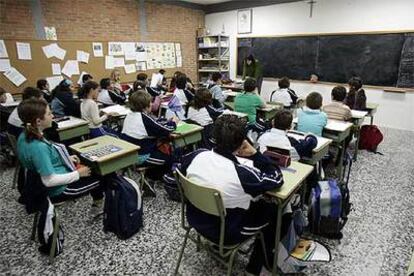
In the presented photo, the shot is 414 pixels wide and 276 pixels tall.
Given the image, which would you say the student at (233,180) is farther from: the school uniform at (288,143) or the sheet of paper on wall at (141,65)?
the sheet of paper on wall at (141,65)

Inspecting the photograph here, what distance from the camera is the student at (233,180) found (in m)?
1.43

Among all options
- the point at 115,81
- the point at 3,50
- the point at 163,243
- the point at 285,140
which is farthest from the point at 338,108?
the point at 3,50

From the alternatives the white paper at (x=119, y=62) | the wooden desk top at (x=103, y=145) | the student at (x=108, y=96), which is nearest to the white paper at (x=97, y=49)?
the white paper at (x=119, y=62)

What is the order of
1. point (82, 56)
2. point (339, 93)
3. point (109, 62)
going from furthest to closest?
point (109, 62)
point (82, 56)
point (339, 93)

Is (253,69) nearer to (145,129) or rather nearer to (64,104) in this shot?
(64,104)

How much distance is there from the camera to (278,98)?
4.89m

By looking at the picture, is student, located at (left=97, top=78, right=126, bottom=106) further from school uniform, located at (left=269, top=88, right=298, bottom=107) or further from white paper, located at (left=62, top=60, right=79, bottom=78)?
school uniform, located at (left=269, top=88, right=298, bottom=107)

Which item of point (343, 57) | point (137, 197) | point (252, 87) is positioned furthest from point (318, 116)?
point (343, 57)

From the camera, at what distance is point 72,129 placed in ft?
10.7

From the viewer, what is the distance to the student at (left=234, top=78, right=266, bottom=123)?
393cm

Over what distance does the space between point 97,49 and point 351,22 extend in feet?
17.9

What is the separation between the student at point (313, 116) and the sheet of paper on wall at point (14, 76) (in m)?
5.01

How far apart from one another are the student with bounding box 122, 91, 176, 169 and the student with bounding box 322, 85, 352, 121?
205cm

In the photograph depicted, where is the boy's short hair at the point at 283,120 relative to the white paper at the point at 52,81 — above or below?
below
